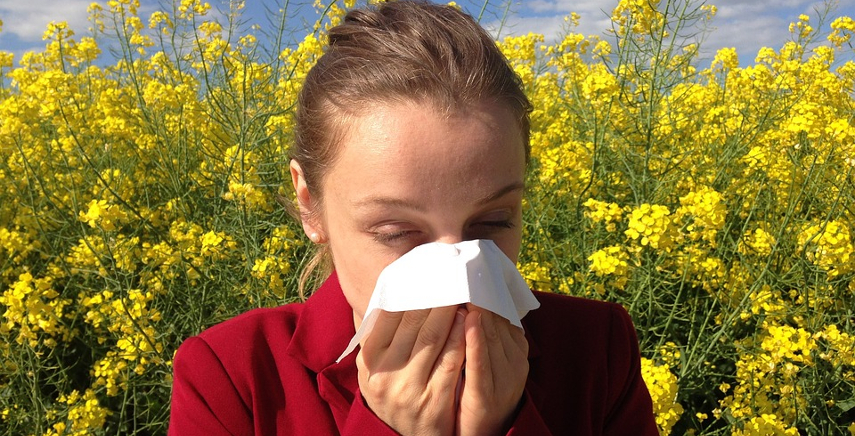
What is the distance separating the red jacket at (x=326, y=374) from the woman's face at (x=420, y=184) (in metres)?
0.14

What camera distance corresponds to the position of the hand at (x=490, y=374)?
3.43ft

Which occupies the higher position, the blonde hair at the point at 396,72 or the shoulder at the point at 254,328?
the blonde hair at the point at 396,72

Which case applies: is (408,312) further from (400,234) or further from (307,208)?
(307,208)

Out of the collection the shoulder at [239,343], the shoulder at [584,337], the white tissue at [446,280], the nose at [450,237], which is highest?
the nose at [450,237]

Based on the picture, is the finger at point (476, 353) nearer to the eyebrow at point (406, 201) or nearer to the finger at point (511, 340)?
the finger at point (511, 340)

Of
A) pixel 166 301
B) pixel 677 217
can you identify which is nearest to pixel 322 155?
pixel 677 217

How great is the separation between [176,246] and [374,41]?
63.1 inches

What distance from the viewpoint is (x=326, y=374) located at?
47.8 inches

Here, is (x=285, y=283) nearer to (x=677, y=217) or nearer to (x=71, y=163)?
(x=677, y=217)

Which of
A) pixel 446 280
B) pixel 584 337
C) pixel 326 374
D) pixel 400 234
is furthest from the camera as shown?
pixel 584 337

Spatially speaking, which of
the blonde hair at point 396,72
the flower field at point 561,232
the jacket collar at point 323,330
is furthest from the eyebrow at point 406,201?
the flower field at point 561,232

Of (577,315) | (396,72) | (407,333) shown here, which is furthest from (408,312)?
(577,315)

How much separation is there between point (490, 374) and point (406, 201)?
10.4 inches

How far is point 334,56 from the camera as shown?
4.42ft
